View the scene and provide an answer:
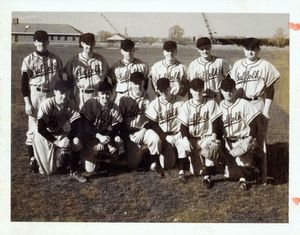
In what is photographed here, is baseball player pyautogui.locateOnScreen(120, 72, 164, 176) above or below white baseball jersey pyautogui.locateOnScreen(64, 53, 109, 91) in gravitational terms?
below

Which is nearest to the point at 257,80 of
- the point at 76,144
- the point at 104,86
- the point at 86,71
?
the point at 104,86

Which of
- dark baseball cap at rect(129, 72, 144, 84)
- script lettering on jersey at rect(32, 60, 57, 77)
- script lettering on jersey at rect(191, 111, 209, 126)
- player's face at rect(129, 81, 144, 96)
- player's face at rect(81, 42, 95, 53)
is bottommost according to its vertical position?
script lettering on jersey at rect(191, 111, 209, 126)

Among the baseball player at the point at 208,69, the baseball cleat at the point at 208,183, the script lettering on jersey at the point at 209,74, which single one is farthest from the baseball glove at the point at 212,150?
the script lettering on jersey at the point at 209,74

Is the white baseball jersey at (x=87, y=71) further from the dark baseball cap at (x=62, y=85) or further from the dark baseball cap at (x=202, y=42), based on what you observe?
the dark baseball cap at (x=202, y=42)

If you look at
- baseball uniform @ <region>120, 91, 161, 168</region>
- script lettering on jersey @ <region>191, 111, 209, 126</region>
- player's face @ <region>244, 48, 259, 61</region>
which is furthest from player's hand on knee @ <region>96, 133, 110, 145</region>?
player's face @ <region>244, 48, 259, 61</region>

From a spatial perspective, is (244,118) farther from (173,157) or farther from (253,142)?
(173,157)

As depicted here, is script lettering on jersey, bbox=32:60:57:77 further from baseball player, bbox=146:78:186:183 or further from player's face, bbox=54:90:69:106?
baseball player, bbox=146:78:186:183

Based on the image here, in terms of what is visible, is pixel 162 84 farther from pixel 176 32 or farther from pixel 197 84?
pixel 176 32
